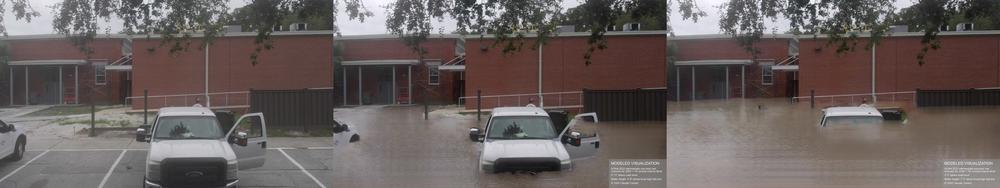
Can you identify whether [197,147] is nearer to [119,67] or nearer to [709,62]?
[119,67]

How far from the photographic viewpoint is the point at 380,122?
267 inches

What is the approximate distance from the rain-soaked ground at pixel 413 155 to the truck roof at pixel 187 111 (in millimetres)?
783

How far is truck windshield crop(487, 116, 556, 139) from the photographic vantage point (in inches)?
267

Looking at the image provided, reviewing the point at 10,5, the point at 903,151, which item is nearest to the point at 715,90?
the point at 903,151

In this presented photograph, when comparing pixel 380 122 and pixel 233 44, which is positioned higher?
pixel 233 44

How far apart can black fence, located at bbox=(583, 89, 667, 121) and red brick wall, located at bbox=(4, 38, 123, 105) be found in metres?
2.87

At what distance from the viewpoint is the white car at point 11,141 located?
6.56 metres

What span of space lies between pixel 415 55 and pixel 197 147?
4.58 feet

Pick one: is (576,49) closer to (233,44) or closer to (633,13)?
Answer: (633,13)

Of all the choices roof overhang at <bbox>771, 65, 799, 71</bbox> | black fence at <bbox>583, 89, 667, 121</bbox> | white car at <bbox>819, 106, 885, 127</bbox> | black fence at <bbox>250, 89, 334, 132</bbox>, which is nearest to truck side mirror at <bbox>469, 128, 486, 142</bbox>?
black fence at <bbox>583, 89, 667, 121</bbox>

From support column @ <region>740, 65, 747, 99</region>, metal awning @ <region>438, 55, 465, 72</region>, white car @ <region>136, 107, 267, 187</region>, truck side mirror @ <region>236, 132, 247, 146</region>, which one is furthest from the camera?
support column @ <region>740, 65, 747, 99</region>

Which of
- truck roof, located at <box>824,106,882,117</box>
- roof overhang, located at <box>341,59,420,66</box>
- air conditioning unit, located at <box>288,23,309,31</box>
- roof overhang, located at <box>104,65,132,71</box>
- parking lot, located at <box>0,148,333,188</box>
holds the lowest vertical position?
parking lot, located at <box>0,148,333,188</box>

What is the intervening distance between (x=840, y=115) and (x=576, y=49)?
1.89 metres

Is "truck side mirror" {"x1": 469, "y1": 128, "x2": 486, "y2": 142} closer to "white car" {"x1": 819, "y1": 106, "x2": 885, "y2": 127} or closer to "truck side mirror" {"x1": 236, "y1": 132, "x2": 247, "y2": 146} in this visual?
"truck side mirror" {"x1": 236, "y1": 132, "x2": 247, "y2": 146}
